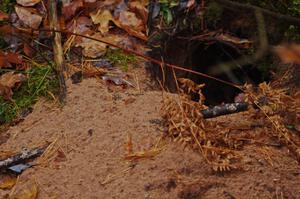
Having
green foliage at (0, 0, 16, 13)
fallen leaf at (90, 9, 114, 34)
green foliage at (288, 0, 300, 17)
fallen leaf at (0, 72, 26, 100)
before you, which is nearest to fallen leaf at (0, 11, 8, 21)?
green foliage at (0, 0, 16, 13)

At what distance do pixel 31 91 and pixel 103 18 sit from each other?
72 centimetres

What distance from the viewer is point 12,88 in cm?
285

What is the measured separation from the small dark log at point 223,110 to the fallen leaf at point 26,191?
2.93 ft

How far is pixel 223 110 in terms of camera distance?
8.05 feet

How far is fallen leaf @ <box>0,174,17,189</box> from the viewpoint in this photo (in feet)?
7.51

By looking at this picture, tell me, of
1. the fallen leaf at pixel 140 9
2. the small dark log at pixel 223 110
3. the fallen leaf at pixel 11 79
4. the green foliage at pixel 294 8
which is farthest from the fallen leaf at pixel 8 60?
the green foliage at pixel 294 8

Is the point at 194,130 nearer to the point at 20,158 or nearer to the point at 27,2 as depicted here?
the point at 20,158

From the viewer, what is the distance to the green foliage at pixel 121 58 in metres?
2.98

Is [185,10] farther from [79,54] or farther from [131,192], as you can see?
[131,192]

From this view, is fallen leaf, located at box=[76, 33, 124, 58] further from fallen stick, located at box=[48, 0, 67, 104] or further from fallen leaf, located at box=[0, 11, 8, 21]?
fallen leaf, located at box=[0, 11, 8, 21]

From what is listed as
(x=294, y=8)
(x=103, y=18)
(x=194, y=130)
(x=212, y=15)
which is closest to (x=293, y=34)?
(x=294, y=8)

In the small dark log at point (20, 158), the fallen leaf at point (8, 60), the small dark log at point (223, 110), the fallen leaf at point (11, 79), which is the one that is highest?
the fallen leaf at point (8, 60)

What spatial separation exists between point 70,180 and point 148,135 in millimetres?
425

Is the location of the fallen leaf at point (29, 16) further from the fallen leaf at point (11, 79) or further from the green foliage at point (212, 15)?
the green foliage at point (212, 15)
